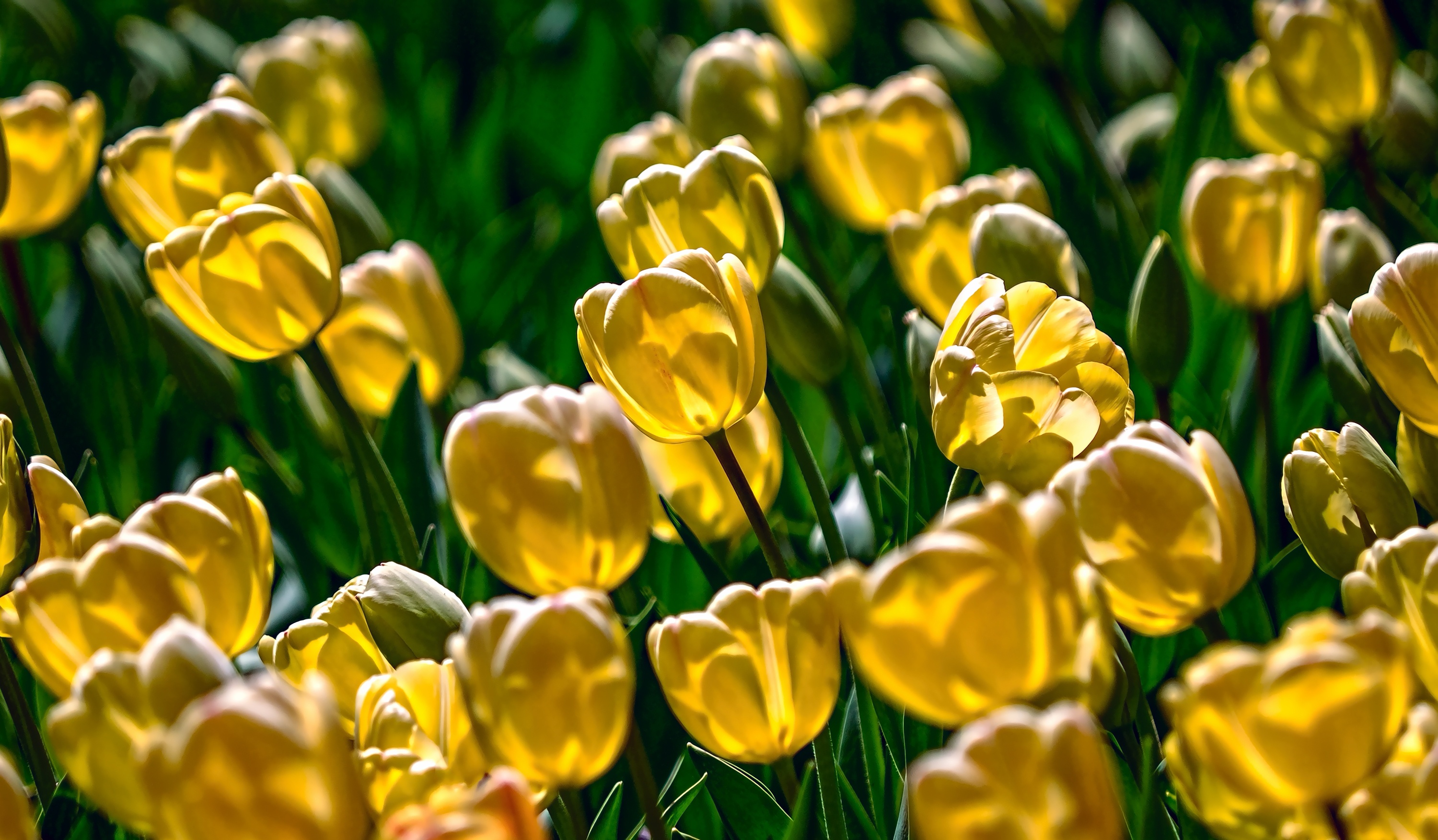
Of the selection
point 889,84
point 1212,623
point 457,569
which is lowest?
point 457,569

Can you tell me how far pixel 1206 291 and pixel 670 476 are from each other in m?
0.48

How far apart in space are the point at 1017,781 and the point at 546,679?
0.42ft

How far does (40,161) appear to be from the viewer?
0.78m

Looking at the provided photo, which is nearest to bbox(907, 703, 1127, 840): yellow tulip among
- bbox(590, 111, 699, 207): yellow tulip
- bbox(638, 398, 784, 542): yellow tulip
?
bbox(638, 398, 784, 542): yellow tulip

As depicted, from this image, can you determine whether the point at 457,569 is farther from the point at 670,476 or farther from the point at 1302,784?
the point at 1302,784

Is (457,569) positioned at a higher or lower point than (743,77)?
lower

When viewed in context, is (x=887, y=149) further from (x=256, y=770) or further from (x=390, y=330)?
(x=256, y=770)

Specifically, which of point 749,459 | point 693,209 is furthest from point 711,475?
point 693,209

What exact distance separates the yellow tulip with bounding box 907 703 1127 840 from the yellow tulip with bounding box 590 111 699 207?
1.88ft

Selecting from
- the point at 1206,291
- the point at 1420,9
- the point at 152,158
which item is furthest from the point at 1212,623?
the point at 1420,9

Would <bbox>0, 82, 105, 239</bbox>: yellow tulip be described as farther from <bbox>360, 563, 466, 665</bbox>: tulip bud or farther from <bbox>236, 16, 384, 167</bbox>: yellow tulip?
<bbox>360, 563, 466, 665</bbox>: tulip bud

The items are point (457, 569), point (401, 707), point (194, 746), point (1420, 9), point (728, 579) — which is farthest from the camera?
point (1420, 9)

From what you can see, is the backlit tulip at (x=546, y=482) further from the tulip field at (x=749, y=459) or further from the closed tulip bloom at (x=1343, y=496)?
the closed tulip bloom at (x=1343, y=496)

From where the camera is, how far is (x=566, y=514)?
40 centimetres
